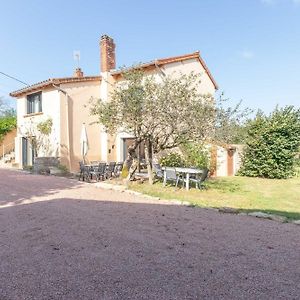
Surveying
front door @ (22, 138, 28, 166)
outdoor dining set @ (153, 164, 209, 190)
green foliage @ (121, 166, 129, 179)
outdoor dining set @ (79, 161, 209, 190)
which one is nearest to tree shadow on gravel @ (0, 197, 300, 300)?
outdoor dining set @ (153, 164, 209, 190)

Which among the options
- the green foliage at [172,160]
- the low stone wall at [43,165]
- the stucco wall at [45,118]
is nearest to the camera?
the green foliage at [172,160]

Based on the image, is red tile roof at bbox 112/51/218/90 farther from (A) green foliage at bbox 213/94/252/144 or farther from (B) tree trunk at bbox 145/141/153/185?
(A) green foliage at bbox 213/94/252/144

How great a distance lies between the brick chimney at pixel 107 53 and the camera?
21.0 metres

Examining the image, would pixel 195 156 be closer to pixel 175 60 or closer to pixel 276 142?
pixel 276 142

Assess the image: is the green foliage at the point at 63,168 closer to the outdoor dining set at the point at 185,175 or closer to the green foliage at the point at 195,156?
the outdoor dining set at the point at 185,175

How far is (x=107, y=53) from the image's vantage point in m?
21.0

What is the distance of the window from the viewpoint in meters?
21.8

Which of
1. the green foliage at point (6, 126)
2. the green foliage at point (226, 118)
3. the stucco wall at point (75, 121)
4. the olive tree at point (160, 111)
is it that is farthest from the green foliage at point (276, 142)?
the green foliage at point (6, 126)

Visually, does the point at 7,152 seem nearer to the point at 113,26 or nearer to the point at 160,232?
the point at 113,26

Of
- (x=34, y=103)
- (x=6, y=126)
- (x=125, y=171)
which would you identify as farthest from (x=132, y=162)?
(x=6, y=126)

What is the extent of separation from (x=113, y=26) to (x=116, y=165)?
10.8 m

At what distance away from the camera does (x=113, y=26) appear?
21.0 metres

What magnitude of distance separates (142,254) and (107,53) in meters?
18.4

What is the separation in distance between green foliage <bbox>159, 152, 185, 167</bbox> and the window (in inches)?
413
